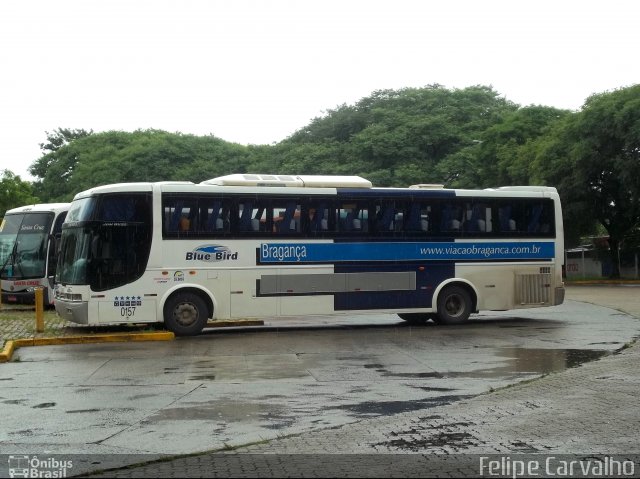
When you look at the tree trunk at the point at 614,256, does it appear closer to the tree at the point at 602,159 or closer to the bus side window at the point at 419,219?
the tree at the point at 602,159

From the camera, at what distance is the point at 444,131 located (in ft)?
185

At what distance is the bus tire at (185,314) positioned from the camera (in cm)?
1945

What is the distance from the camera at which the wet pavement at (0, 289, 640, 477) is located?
8273mm

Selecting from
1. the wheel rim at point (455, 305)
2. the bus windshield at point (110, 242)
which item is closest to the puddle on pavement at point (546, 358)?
the wheel rim at point (455, 305)

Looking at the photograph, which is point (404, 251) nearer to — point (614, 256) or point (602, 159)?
point (602, 159)

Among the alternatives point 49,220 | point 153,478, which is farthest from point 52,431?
point 49,220

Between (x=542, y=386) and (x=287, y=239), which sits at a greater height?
(x=287, y=239)

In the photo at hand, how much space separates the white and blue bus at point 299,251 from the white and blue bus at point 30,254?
9.39 meters

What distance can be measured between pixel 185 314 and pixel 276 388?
8177 mm

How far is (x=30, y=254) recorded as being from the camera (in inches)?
1160

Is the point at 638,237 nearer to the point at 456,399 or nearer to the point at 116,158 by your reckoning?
the point at 116,158

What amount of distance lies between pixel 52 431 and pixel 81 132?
95.1 meters

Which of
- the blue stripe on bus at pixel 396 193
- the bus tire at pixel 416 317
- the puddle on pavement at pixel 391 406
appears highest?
the blue stripe on bus at pixel 396 193

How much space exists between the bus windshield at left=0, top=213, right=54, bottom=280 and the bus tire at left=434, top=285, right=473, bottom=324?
1377 cm
